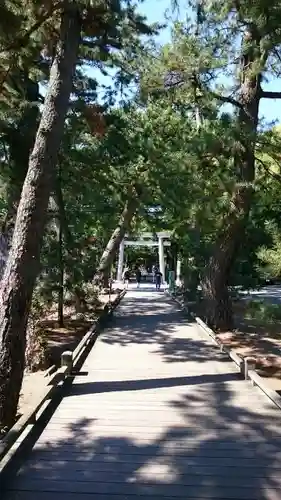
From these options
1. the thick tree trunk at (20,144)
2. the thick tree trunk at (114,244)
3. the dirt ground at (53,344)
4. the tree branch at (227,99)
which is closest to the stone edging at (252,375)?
the dirt ground at (53,344)

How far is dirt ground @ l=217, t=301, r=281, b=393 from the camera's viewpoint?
7611 millimetres

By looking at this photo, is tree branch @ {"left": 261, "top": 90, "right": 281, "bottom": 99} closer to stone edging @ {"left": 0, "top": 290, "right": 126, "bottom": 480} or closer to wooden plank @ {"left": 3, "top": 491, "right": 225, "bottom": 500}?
stone edging @ {"left": 0, "top": 290, "right": 126, "bottom": 480}

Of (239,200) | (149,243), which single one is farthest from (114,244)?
(149,243)

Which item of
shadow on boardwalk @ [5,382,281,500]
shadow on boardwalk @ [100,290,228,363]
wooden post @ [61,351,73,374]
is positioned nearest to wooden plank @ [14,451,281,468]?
shadow on boardwalk @ [5,382,281,500]

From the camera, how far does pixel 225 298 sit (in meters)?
11.7

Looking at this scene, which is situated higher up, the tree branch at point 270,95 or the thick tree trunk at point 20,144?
the tree branch at point 270,95

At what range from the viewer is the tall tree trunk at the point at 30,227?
18.1 ft

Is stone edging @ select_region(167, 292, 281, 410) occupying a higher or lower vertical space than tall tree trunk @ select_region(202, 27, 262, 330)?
lower

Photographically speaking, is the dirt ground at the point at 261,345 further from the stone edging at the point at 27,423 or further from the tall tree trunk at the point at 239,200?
the stone edging at the point at 27,423

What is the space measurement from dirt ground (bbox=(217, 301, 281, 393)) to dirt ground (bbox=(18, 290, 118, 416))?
308 cm

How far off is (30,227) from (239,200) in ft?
18.5

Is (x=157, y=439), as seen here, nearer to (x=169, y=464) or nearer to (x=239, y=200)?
(x=169, y=464)

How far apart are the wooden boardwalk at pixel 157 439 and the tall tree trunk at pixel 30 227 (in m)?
0.69

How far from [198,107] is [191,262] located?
28.3 ft
